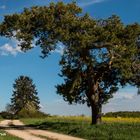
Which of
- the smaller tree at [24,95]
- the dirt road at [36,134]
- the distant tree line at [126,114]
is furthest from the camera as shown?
the smaller tree at [24,95]

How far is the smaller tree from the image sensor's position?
501 feet

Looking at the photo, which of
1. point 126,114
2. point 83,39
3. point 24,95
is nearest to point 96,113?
point 83,39

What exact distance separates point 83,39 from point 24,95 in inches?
4275

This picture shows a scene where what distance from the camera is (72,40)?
162 ft

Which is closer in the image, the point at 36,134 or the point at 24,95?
the point at 36,134

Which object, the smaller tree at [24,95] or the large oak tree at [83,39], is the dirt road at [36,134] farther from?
the smaller tree at [24,95]

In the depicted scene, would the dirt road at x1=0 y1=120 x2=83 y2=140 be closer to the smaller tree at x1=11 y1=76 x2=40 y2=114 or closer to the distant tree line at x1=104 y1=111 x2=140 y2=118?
the distant tree line at x1=104 y1=111 x2=140 y2=118

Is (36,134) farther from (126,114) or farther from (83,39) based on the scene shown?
(126,114)

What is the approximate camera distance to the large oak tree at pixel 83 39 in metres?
49.4

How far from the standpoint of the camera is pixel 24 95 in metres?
155

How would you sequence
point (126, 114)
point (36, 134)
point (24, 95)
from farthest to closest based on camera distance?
point (24, 95), point (126, 114), point (36, 134)

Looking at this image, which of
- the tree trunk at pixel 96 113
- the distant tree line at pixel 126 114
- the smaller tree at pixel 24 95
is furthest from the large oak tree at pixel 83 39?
the smaller tree at pixel 24 95

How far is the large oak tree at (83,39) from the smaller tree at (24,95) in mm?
97406

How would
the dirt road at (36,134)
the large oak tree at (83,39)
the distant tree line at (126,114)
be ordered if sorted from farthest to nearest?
1. the distant tree line at (126,114)
2. the large oak tree at (83,39)
3. the dirt road at (36,134)
